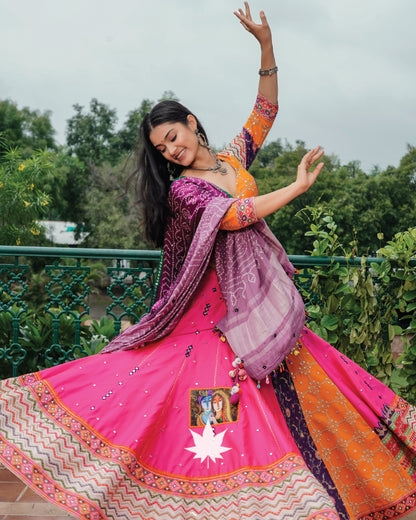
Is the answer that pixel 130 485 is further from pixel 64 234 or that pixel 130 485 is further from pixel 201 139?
pixel 64 234

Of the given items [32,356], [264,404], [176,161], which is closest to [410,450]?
[264,404]

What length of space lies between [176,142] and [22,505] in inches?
67.4

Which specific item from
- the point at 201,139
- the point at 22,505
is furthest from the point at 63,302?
the point at 201,139

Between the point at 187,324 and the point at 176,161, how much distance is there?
71 cm

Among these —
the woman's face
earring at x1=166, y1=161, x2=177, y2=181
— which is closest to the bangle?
the woman's face

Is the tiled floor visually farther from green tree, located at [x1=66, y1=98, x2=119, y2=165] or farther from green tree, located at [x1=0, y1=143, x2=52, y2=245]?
green tree, located at [x1=66, y1=98, x2=119, y2=165]

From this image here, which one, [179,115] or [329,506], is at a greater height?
[179,115]

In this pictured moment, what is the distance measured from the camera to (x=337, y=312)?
10.8 ft

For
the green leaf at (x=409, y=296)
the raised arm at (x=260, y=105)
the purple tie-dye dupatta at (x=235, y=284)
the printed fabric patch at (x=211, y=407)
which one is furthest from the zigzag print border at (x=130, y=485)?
the green leaf at (x=409, y=296)

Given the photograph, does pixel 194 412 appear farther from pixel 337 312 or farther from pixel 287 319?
pixel 337 312

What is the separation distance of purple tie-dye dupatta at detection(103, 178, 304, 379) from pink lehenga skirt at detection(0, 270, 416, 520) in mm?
90

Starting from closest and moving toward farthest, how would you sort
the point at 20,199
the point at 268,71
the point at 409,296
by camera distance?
the point at 268,71, the point at 409,296, the point at 20,199

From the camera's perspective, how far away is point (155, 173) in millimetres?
2461

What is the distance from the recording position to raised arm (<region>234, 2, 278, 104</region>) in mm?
2543
